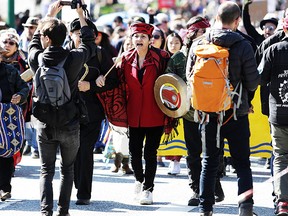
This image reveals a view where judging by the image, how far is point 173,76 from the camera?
9.42 m

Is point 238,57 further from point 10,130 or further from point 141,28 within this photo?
point 10,130

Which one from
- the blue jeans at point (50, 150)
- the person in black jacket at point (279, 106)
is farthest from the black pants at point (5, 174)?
the person in black jacket at point (279, 106)

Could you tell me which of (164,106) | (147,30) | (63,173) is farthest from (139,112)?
(63,173)

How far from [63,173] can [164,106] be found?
1654 millimetres

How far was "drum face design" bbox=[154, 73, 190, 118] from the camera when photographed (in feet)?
30.9

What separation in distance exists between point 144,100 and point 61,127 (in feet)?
5.39

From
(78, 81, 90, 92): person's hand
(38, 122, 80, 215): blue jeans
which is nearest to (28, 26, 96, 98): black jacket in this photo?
(38, 122, 80, 215): blue jeans

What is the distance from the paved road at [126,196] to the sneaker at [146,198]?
2.6 inches

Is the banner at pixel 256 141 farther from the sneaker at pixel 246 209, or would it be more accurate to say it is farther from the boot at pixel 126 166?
the sneaker at pixel 246 209

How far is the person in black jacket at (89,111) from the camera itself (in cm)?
955

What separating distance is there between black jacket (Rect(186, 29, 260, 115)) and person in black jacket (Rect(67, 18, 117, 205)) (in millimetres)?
1728

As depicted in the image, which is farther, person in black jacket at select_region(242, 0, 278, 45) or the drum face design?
person in black jacket at select_region(242, 0, 278, 45)

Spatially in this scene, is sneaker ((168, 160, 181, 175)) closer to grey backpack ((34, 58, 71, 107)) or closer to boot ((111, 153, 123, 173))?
boot ((111, 153, 123, 173))

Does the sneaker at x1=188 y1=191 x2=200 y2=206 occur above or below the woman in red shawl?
below
